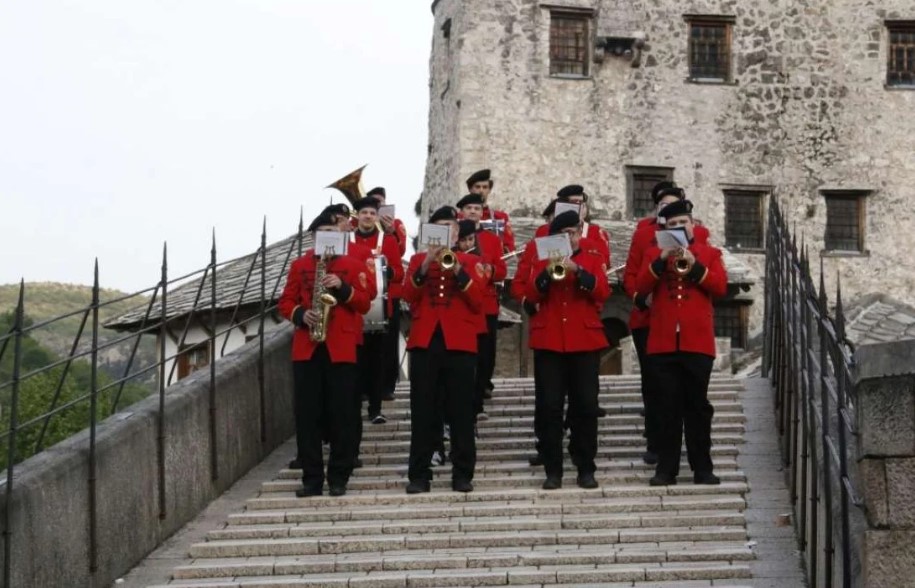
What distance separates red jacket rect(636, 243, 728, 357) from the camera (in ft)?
43.7

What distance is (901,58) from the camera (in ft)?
119

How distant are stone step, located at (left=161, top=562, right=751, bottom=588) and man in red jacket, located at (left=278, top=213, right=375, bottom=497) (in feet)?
6.74

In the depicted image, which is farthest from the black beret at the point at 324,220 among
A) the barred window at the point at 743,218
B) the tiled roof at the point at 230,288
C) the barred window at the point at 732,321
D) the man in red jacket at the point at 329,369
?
the barred window at the point at 743,218

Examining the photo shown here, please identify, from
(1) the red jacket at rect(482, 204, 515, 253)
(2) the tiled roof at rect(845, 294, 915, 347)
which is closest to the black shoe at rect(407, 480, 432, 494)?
(1) the red jacket at rect(482, 204, 515, 253)

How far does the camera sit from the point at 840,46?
35.8 metres

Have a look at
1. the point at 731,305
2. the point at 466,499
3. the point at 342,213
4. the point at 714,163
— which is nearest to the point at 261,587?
the point at 466,499

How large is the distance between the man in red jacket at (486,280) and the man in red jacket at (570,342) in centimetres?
54

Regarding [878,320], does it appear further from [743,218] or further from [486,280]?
[486,280]

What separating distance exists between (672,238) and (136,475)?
4.04m

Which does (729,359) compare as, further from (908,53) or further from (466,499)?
(466,499)

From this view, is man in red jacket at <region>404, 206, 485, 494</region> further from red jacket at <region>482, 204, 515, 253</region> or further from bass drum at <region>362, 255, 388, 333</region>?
red jacket at <region>482, 204, 515, 253</region>

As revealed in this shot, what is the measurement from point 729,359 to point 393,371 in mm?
14850

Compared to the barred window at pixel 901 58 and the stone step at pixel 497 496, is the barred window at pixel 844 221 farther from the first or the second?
the stone step at pixel 497 496

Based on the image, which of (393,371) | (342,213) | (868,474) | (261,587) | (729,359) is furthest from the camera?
(729,359)
